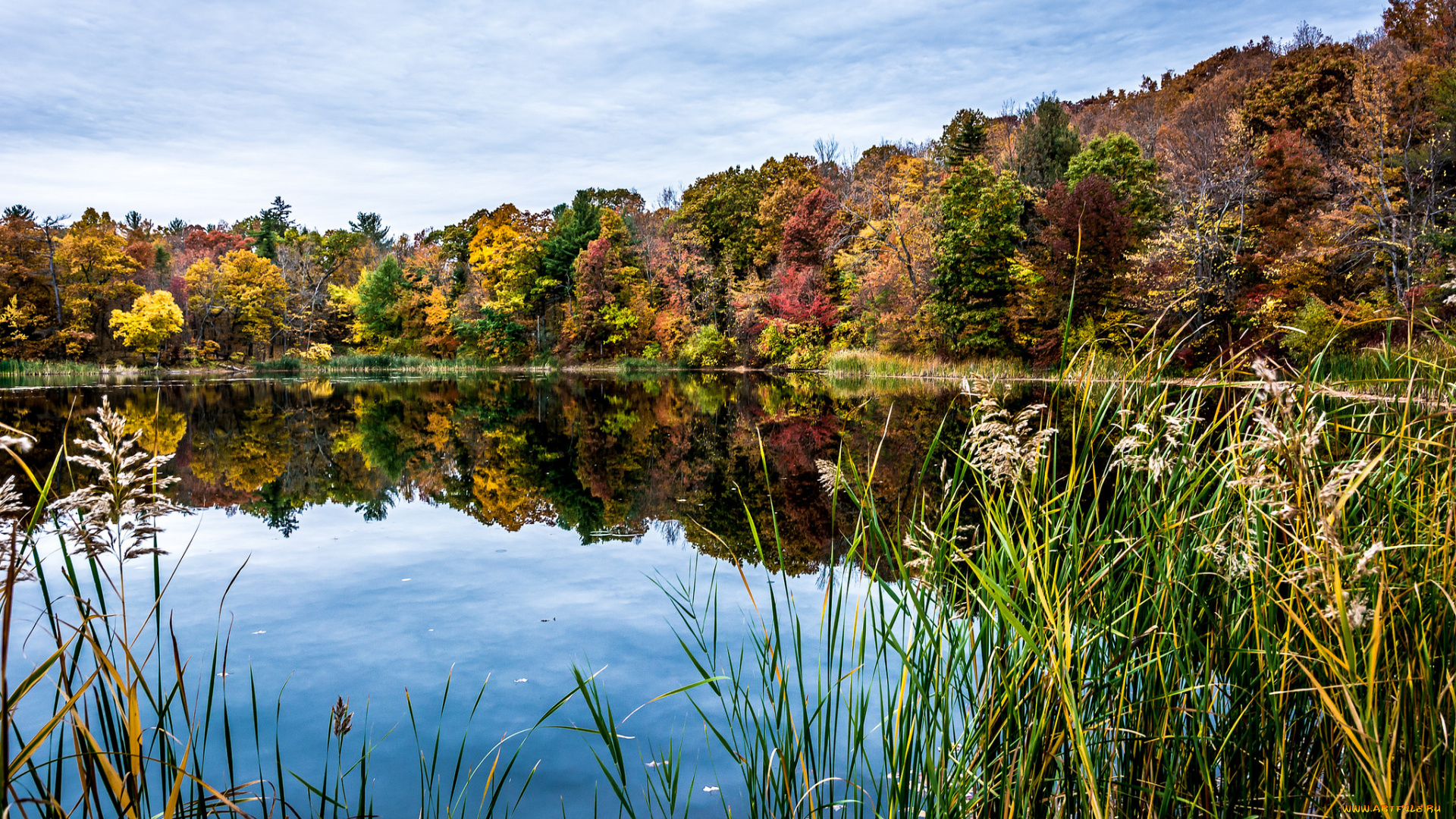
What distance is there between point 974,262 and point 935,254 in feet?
4.44

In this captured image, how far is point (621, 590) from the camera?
4273 mm

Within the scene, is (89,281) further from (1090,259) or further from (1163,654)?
(1163,654)

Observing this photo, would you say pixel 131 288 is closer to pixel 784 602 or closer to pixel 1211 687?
pixel 784 602

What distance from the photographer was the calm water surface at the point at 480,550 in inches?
114

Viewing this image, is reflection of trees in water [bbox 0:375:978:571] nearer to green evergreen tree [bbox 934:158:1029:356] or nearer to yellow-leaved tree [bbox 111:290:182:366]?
green evergreen tree [bbox 934:158:1029:356]

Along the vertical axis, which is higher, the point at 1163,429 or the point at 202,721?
the point at 1163,429

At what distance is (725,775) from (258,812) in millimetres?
1319

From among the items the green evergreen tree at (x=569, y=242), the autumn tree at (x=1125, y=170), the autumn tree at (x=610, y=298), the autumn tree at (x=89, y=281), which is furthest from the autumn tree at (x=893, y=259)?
the autumn tree at (x=89, y=281)

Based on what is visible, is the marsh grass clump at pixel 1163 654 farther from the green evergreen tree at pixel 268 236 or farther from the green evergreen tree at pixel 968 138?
the green evergreen tree at pixel 268 236

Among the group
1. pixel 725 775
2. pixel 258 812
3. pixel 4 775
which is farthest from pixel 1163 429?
pixel 258 812

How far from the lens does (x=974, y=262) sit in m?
22.6

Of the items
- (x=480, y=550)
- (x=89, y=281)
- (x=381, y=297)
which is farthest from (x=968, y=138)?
(x=89, y=281)

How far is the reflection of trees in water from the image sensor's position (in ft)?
20.3

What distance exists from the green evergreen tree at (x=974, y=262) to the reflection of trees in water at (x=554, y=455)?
7339mm
